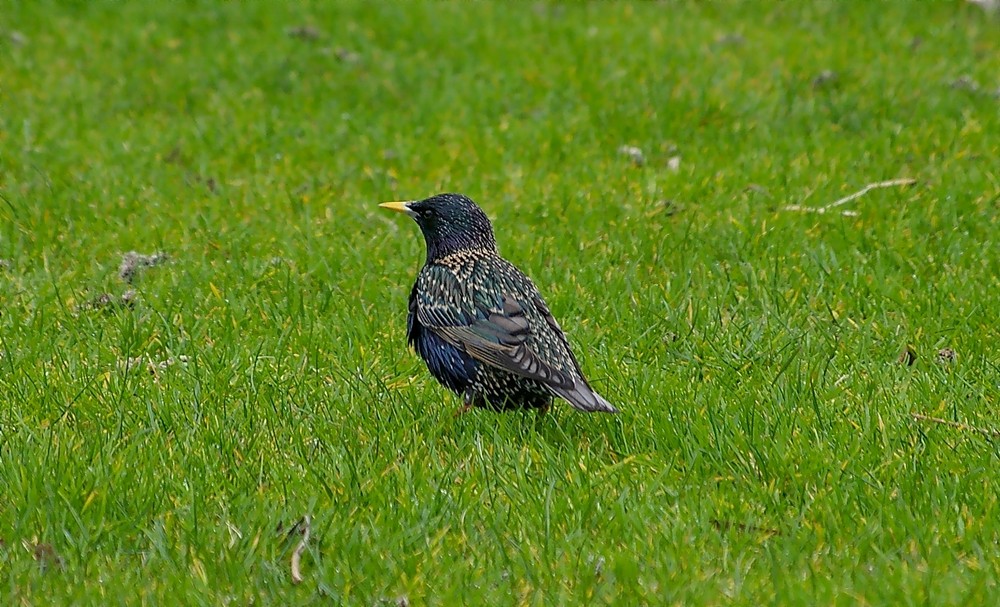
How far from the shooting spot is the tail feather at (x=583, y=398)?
5.25m

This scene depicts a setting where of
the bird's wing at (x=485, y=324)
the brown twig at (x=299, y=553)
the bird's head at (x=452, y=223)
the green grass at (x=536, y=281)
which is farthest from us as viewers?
the bird's head at (x=452, y=223)

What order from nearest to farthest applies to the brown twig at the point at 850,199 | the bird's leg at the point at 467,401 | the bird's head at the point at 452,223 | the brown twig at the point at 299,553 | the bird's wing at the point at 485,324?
the brown twig at the point at 299,553, the bird's wing at the point at 485,324, the bird's leg at the point at 467,401, the bird's head at the point at 452,223, the brown twig at the point at 850,199

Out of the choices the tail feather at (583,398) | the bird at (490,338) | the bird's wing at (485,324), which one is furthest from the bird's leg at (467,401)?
the tail feather at (583,398)

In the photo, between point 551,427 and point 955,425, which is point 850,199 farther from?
point 551,427

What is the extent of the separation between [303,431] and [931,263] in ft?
12.4

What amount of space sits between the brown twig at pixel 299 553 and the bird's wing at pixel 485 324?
1.23 meters

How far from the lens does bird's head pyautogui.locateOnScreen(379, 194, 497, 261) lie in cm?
636

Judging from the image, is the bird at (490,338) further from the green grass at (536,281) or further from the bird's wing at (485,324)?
the green grass at (536,281)

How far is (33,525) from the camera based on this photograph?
464cm

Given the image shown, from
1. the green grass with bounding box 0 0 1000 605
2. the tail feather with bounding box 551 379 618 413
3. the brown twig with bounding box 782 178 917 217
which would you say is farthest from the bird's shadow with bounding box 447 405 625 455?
the brown twig with bounding box 782 178 917 217

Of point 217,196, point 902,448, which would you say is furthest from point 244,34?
point 902,448

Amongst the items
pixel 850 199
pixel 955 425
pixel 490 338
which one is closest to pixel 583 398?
pixel 490 338

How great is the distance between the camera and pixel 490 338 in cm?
574

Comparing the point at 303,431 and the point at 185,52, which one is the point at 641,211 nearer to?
the point at 303,431
